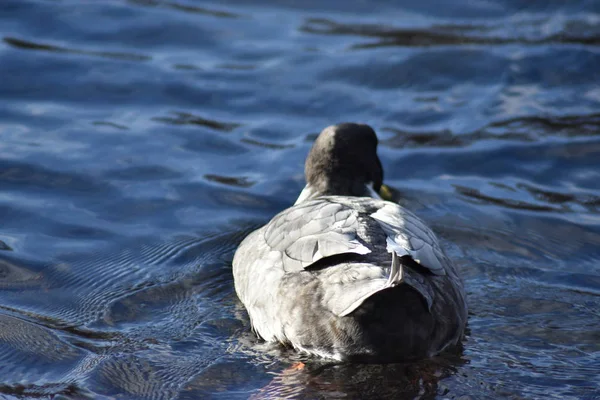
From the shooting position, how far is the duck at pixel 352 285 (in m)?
6.16

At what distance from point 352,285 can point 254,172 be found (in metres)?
4.48

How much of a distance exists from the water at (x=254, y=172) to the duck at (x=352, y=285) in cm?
21

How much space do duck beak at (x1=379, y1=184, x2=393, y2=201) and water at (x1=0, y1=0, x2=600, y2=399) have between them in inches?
6.8

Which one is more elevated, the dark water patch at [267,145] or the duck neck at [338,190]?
the dark water patch at [267,145]

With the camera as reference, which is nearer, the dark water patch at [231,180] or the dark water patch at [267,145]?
the dark water patch at [231,180]

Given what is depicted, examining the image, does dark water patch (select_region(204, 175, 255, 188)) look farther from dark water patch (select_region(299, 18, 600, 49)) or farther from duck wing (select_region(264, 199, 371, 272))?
dark water patch (select_region(299, 18, 600, 49))

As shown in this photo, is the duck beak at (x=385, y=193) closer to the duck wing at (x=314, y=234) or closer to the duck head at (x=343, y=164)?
the duck head at (x=343, y=164)

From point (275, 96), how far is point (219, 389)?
6580 mm

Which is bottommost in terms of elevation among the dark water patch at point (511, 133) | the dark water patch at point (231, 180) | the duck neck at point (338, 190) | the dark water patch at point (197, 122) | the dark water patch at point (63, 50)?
the dark water patch at point (231, 180)

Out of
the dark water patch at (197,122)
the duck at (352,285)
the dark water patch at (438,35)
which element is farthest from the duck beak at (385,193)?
the dark water patch at (438,35)

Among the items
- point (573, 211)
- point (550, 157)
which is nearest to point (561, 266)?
point (573, 211)

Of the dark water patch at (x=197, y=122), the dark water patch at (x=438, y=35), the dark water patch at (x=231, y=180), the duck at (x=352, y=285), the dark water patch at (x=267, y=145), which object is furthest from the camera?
the dark water patch at (x=438, y=35)

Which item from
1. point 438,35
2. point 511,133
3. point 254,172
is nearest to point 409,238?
point 254,172

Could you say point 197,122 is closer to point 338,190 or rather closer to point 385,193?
point 385,193
